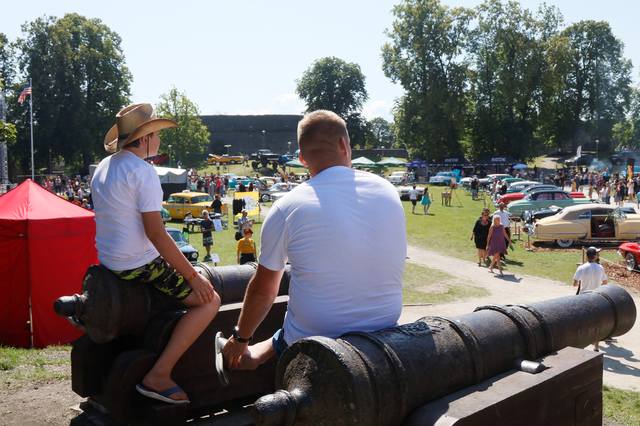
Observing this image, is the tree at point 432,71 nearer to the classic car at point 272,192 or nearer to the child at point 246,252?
the classic car at point 272,192

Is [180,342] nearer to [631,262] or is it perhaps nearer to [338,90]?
[631,262]

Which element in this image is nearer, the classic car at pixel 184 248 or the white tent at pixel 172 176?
the classic car at pixel 184 248

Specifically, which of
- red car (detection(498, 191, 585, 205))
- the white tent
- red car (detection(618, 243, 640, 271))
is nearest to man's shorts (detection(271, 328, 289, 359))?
red car (detection(618, 243, 640, 271))

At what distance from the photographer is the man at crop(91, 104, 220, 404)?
3635 mm

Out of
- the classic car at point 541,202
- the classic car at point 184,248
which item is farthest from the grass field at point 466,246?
the classic car at point 184,248

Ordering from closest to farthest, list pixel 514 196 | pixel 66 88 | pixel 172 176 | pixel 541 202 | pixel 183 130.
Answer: pixel 541 202
pixel 514 196
pixel 172 176
pixel 66 88
pixel 183 130

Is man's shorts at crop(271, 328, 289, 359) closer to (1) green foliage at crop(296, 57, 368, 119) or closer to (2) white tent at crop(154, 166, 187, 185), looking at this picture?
(2) white tent at crop(154, 166, 187, 185)

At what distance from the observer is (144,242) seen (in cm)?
373

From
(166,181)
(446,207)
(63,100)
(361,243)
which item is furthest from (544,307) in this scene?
(63,100)

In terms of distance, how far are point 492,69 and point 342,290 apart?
2578 inches

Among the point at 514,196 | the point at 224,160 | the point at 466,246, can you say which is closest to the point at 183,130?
the point at 224,160

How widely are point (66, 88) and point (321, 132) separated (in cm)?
6216

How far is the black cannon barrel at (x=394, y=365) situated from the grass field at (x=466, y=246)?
50.6 ft

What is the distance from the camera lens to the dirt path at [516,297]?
31.2ft
